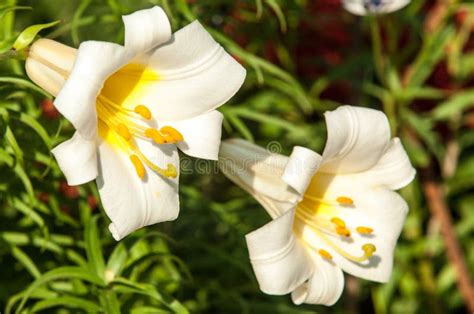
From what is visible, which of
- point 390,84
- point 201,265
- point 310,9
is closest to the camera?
point 201,265

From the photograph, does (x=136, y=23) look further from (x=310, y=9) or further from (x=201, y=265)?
(x=310, y=9)

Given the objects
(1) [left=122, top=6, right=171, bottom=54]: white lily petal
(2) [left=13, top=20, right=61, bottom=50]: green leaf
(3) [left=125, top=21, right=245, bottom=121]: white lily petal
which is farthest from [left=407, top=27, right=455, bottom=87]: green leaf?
(2) [left=13, top=20, right=61, bottom=50]: green leaf

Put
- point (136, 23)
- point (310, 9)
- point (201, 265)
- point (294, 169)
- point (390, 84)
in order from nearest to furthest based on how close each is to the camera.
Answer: point (136, 23)
point (294, 169)
point (201, 265)
point (390, 84)
point (310, 9)

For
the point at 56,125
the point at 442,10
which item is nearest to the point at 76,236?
the point at 56,125

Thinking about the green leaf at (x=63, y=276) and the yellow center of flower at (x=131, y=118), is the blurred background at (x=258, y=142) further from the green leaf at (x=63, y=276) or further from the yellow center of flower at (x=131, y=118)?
the yellow center of flower at (x=131, y=118)

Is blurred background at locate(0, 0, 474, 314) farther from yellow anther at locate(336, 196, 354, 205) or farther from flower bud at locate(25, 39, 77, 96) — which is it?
yellow anther at locate(336, 196, 354, 205)

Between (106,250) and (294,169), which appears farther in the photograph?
(106,250)

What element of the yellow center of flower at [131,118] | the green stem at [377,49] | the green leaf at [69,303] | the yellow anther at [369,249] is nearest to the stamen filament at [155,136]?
the yellow center of flower at [131,118]
